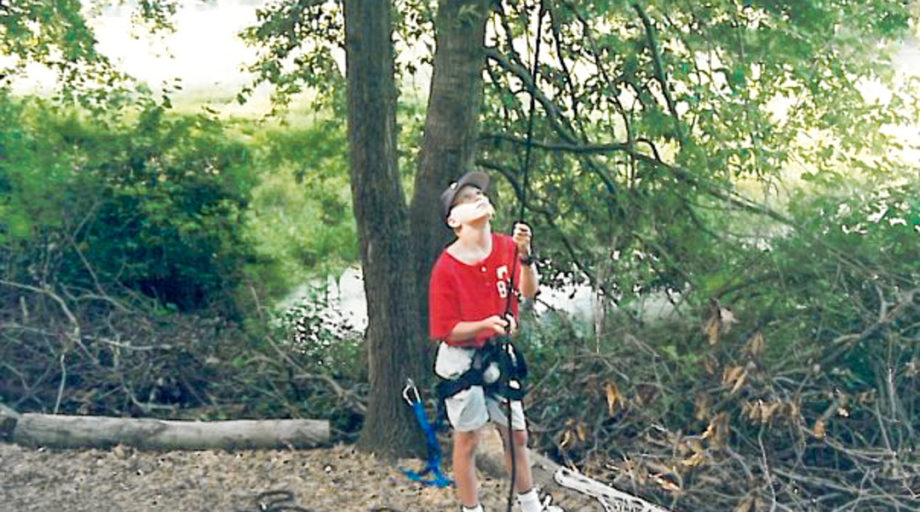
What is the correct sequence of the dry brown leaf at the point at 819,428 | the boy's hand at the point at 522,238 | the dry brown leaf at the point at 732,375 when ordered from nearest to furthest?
the boy's hand at the point at 522,238 → the dry brown leaf at the point at 819,428 → the dry brown leaf at the point at 732,375

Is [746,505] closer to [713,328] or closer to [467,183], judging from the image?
[713,328]

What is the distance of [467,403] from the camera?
659cm

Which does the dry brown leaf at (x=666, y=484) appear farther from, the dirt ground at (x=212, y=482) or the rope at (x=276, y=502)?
the rope at (x=276, y=502)

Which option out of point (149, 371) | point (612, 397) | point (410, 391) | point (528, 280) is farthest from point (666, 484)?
point (149, 371)

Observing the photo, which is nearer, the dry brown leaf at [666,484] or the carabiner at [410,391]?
the dry brown leaf at [666,484]

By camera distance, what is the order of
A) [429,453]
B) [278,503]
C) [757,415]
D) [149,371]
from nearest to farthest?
[757,415] < [278,503] < [429,453] < [149,371]

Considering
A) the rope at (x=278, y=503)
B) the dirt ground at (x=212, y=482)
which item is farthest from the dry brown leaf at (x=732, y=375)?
the rope at (x=278, y=503)

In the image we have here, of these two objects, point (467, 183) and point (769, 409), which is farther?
point (769, 409)

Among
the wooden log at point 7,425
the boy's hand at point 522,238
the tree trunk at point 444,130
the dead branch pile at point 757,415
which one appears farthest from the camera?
the wooden log at point 7,425

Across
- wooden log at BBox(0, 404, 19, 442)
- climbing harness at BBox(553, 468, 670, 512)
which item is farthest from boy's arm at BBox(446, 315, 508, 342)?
wooden log at BBox(0, 404, 19, 442)

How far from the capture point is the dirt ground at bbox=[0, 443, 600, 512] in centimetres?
781

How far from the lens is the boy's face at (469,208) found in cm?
615

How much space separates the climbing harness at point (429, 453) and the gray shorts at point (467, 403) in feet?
3.43

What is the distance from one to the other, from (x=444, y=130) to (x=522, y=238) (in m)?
2.72
